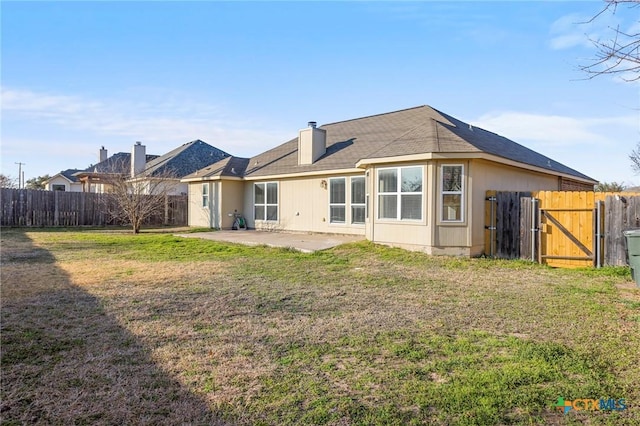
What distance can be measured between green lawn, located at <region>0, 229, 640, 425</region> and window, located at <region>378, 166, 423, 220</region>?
341 cm

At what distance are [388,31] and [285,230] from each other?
8.60 metres

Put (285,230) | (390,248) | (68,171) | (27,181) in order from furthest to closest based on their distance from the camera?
(27,181) < (68,171) < (285,230) < (390,248)

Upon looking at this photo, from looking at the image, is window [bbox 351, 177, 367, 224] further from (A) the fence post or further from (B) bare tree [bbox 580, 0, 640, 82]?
(B) bare tree [bbox 580, 0, 640, 82]

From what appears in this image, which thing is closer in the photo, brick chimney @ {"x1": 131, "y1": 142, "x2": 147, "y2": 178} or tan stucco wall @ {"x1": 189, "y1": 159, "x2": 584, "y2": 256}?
tan stucco wall @ {"x1": 189, "y1": 159, "x2": 584, "y2": 256}

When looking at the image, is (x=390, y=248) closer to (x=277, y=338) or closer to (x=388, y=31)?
(x=388, y=31)

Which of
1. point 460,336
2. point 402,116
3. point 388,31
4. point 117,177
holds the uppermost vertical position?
point 388,31

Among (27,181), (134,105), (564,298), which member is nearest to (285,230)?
(134,105)

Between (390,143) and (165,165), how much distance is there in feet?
62.6

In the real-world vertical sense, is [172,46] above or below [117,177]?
above

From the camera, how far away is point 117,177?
17.9 metres

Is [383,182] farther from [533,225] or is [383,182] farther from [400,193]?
[533,225]

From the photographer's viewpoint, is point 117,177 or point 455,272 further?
point 117,177

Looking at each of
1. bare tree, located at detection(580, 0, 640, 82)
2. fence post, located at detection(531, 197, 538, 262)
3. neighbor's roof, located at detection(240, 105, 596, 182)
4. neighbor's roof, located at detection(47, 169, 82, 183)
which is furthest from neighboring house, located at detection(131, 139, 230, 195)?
bare tree, located at detection(580, 0, 640, 82)

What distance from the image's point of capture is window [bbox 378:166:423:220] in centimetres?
1048
